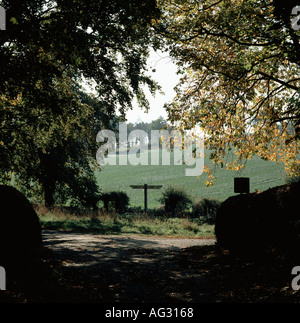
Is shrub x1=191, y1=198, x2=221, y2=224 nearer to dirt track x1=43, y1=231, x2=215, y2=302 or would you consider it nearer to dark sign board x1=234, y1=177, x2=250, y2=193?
dirt track x1=43, y1=231, x2=215, y2=302

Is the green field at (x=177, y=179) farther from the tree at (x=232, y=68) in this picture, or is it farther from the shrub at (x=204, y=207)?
the tree at (x=232, y=68)

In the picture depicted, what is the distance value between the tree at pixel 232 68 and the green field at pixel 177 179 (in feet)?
75.7

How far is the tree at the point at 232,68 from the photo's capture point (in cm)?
1095

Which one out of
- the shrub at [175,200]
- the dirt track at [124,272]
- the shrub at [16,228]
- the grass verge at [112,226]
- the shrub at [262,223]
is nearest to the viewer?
the dirt track at [124,272]

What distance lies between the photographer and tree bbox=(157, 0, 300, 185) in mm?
10945

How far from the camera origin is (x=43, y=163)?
2312 centimetres

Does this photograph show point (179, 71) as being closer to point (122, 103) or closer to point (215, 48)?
point (215, 48)

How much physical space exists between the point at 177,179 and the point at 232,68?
138ft

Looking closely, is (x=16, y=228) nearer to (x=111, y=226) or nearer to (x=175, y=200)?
(x=111, y=226)

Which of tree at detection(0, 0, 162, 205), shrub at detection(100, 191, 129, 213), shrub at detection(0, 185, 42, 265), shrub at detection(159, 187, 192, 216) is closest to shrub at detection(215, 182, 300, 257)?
shrub at detection(0, 185, 42, 265)

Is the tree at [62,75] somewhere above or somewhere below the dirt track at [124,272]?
above

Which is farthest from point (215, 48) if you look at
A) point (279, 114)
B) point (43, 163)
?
point (43, 163)

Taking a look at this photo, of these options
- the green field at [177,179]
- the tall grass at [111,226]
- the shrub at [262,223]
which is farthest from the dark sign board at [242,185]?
the green field at [177,179]

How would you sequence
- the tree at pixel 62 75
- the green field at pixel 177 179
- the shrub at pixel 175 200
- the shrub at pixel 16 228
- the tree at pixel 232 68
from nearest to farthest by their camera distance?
1. the shrub at pixel 16 228
2. the tree at pixel 62 75
3. the tree at pixel 232 68
4. the shrub at pixel 175 200
5. the green field at pixel 177 179
